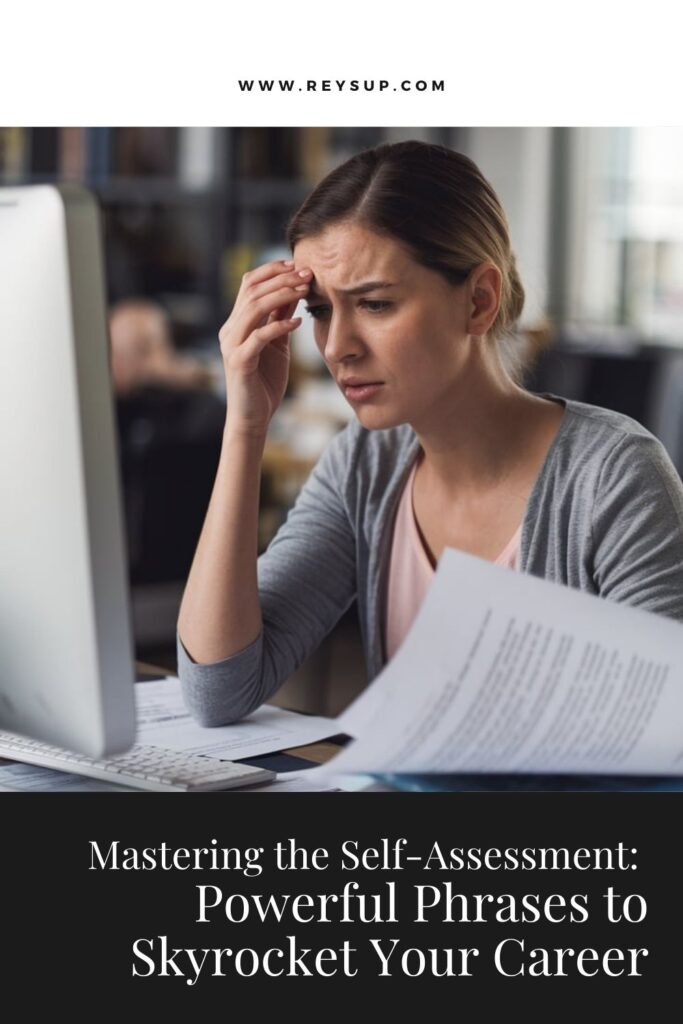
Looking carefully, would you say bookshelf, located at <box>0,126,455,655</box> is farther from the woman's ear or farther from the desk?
the desk

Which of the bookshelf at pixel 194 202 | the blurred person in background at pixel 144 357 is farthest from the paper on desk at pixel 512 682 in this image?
the bookshelf at pixel 194 202

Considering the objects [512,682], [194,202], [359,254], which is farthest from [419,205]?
[194,202]

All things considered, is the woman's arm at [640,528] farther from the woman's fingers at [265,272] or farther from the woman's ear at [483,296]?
the woman's fingers at [265,272]

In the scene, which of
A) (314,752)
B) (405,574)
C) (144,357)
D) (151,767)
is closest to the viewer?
(151,767)

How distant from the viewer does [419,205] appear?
129 cm

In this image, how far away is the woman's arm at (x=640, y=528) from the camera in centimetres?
118

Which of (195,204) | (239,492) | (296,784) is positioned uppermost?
(195,204)

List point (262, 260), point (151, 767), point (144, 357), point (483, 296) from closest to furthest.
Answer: point (151, 767) → point (483, 296) → point (144, 357) → point (262, 260)

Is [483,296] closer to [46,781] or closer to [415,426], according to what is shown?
[415,426]

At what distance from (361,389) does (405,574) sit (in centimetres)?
28

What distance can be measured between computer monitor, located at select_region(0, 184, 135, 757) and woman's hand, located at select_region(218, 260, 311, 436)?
543 mm

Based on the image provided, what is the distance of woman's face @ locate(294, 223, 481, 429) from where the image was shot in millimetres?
1260
